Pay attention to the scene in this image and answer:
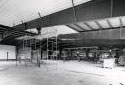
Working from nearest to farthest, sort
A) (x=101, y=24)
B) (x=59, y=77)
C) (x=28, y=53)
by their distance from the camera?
(x=59, y=77) → (x=101, y=24) → (x=28, y=53)

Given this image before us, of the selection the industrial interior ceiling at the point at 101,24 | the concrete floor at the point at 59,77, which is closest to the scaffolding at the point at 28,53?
the concrete floor at the point at 59,77

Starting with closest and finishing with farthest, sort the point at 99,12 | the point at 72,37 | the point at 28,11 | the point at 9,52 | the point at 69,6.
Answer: the point at 99,12 < the point at 69,6 < the point at 28,11 < the point at 72,37 < the point at 9,52

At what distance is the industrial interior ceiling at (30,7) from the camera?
600 cm

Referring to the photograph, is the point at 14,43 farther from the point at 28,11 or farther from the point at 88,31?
the point at 28,11

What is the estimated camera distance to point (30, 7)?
21.8 ft

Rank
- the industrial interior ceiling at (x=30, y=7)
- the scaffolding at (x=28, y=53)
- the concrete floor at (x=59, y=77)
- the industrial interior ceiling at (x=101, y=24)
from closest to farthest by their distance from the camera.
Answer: the concrete floor at (x=59, y=77)
the industrial interior ceiling at (x=30, y=7)
the industrial interior ceiling at (x=101, y=24)
the scaffolding at (x=28, y=53)

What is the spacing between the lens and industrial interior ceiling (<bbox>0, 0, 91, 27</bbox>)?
6.00m

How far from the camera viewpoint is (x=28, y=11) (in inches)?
285

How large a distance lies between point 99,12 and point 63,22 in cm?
196

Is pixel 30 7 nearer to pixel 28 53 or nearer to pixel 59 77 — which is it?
pixel 59 77

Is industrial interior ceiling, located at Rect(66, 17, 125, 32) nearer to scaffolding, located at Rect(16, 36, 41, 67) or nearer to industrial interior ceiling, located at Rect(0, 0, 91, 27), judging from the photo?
industrial interior ceiling, located at Rect(0, 0, 91, 27)

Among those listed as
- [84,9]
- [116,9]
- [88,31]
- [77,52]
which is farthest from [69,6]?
[77,52]

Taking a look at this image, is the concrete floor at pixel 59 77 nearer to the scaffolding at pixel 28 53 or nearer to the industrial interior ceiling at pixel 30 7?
the scaffolding at pixel 28 53

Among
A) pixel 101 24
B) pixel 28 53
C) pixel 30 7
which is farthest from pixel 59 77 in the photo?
pixel 28 53
